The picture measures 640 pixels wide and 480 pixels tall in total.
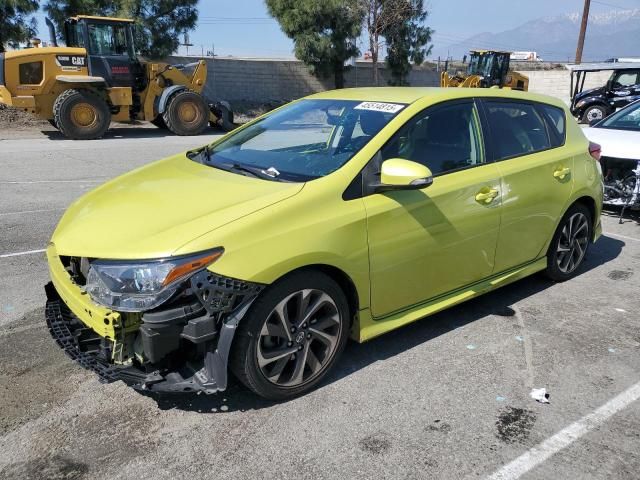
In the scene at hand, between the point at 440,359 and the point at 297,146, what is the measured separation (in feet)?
5.57

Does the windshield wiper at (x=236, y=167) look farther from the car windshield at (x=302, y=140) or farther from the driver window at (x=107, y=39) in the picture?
the driver window at (x=107, y=39)

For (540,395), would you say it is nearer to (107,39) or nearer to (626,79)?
(107,39)

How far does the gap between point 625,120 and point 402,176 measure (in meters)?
6.23

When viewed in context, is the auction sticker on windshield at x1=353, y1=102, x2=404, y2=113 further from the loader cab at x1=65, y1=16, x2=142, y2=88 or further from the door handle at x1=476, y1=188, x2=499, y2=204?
the loader cab at x1=65, y1=16, x2=142, y2=88

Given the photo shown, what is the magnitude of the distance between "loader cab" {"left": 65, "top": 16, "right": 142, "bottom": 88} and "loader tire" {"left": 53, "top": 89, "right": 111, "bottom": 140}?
2.52ft

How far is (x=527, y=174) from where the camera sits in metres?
4.27

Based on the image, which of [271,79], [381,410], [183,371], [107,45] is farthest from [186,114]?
[381,410]

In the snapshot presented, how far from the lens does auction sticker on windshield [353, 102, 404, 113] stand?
12.2 feet

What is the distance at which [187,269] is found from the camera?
271 centimetres

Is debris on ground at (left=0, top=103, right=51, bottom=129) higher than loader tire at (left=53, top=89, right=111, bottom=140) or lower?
lower

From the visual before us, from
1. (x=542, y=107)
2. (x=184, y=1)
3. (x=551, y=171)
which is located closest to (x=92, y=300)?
(x=551, y=171)

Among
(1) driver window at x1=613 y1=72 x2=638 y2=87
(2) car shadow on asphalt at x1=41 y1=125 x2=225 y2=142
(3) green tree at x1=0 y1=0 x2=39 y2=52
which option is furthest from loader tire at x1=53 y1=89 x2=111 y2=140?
(1) driver window at x1=613 y1=72 x2=638 y2=87

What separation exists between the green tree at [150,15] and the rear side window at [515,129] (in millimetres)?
22537

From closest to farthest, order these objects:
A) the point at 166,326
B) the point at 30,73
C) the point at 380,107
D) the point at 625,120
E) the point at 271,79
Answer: the point at 166,326 → the point at 380,107 → the point at 625,120 → the point at 30,73 → the point at 271,79
